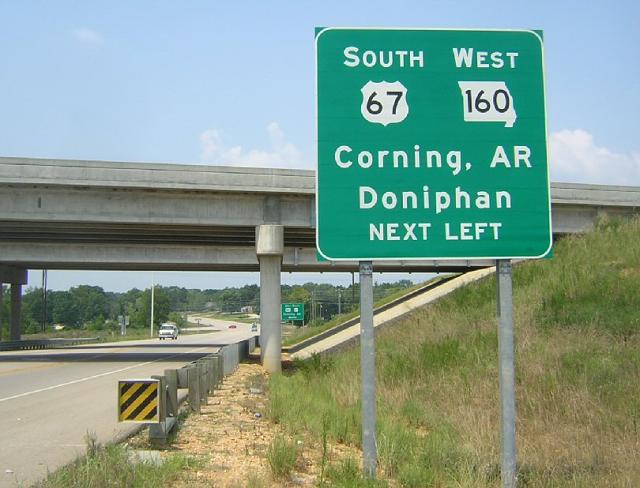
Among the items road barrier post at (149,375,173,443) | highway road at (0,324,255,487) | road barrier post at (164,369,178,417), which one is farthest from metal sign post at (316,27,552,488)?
road barrier post at (164,369,178,417)

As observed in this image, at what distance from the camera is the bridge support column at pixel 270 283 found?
2597cm

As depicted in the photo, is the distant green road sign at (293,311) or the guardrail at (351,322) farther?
the distant green road sign at (293,311)

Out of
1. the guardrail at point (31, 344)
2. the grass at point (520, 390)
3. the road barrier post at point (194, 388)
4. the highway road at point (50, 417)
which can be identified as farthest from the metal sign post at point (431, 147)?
the guardrail at point (31, 344)

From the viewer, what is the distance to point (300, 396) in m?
13.8

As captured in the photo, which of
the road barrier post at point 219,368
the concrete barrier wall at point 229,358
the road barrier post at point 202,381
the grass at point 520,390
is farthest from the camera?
the concrete barrier wall at point 229,358

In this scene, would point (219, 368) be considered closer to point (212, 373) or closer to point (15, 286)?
point (212, 373)

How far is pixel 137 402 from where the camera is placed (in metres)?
8.80

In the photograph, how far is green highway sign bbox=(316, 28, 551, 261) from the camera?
6.09 m

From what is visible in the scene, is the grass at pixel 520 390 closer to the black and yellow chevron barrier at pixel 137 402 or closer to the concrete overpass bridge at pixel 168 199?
the black and yellow chevron barrier at pixel 137 402

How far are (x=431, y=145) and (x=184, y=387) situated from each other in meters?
6.74

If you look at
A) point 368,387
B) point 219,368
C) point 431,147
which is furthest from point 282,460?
point 219,368

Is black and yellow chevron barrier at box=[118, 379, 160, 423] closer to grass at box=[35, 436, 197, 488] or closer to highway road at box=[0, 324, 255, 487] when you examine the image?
highway road at box=[0, 324, 255, 487]

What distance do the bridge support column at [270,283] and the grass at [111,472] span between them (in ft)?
59.9

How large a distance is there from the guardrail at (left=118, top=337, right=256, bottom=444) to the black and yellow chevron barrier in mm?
64
